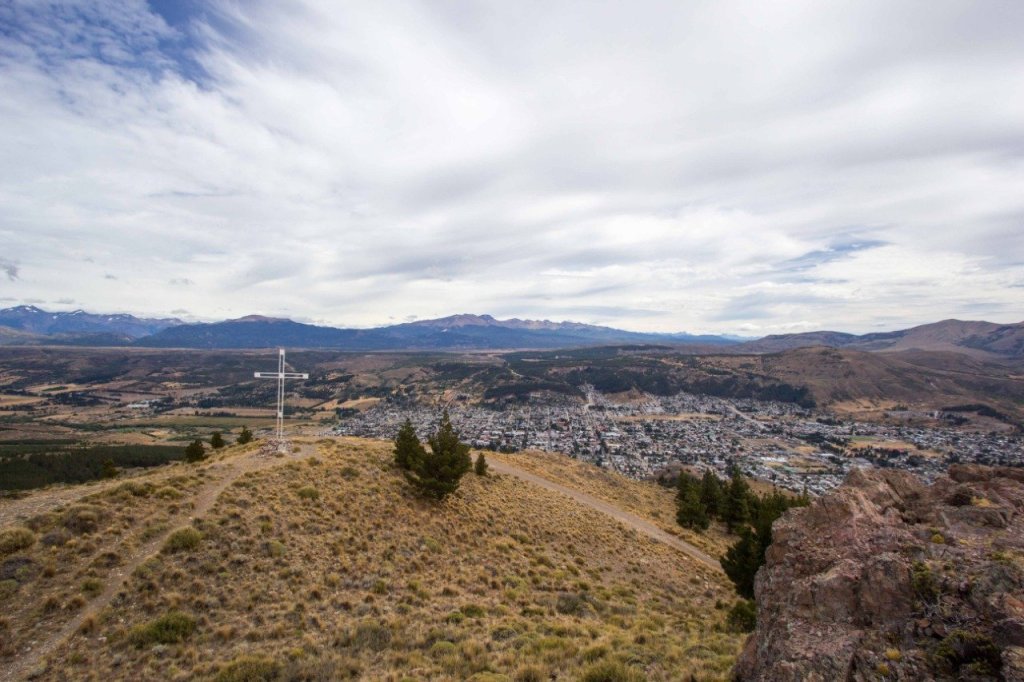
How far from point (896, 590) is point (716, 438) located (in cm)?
12689

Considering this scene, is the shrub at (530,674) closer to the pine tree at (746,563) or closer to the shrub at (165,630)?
the shrub at (165,630)

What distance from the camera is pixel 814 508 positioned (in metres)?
11.3

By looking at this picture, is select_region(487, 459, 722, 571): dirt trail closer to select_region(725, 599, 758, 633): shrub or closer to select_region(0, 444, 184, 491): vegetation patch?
select_region(725, 599, 758, 633): shrub

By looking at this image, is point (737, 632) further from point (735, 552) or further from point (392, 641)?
point (392, 641)

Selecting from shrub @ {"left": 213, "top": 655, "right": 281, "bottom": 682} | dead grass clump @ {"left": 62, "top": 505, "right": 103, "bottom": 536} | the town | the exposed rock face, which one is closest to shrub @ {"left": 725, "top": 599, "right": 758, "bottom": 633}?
the exposed rock face

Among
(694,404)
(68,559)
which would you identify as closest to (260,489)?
(68,559)

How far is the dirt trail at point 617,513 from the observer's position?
3181cm

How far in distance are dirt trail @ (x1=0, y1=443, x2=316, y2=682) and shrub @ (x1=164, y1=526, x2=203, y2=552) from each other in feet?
1.07

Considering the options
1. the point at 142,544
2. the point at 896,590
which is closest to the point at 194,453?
the point at 142,544

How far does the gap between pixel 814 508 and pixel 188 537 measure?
2119cm

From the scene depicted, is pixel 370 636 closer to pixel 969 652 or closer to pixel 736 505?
pixel 969 652

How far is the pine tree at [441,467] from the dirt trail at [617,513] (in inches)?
529

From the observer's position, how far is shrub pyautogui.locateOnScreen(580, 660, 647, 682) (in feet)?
35.8

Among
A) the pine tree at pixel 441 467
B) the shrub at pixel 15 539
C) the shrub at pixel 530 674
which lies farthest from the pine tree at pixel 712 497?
the shrub at pixel 15 539
